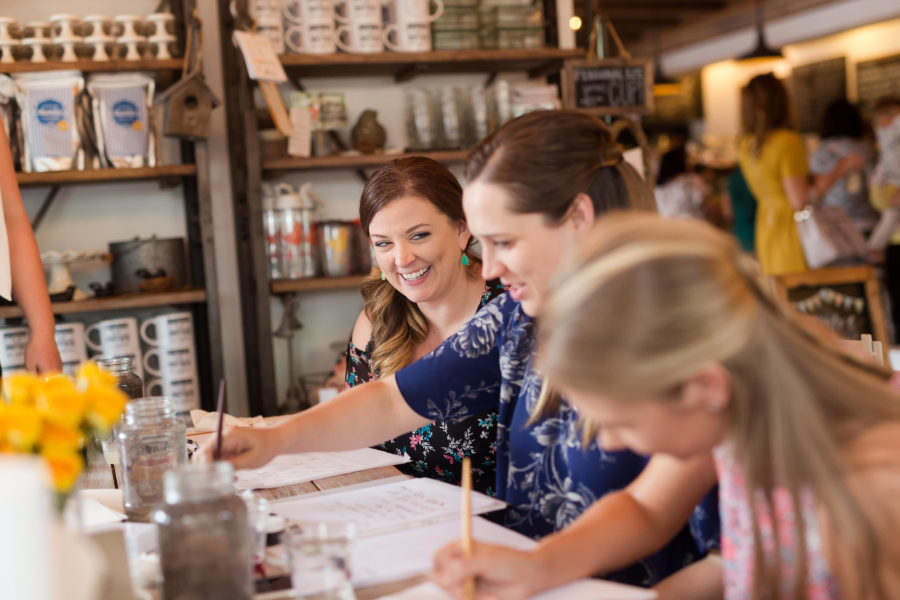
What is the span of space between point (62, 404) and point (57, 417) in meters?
0.01

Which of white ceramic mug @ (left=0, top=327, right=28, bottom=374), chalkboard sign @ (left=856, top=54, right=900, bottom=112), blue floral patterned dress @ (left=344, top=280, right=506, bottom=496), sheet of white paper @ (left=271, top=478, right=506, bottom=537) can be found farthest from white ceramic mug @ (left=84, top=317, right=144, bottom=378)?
chalkboard sign @ (left=856, top=54, right=900, bottom=112)

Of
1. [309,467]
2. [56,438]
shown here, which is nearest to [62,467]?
[56,438]

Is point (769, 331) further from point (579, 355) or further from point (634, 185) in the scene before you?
point (634, 185)

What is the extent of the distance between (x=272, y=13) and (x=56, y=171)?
911 millimetres

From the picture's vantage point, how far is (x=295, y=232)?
356 centimetres

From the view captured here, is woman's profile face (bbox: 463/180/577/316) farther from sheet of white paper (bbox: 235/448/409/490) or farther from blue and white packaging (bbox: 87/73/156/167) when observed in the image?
blue and white packaging (bbox: 87/73/156/167)

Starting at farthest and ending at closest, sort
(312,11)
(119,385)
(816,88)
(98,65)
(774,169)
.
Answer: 1. (816,88)
2. (774,169)
3. (312,11)
4. (98,65)
5. (119,385)

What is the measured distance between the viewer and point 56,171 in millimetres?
3266

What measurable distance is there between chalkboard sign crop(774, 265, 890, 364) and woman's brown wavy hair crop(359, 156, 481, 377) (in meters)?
1.54

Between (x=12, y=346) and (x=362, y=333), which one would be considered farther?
(x=12, y=346)

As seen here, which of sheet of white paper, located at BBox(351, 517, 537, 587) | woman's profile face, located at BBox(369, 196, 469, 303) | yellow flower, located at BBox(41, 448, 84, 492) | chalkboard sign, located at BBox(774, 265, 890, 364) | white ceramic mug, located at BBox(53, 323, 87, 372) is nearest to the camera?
yellow flower, located at BBox(41, 448, 84, 492)

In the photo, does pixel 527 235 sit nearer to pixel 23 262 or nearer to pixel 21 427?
pixel 21 427

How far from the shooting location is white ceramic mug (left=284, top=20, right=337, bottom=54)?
11.4ft

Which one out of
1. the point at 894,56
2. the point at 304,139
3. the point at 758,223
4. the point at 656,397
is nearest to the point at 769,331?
the point at 656,397
